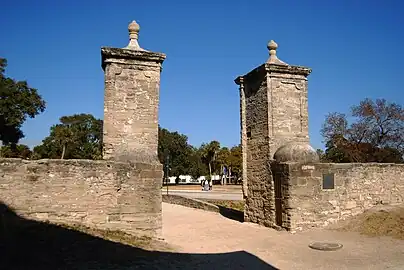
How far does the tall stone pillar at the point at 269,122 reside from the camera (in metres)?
11.9

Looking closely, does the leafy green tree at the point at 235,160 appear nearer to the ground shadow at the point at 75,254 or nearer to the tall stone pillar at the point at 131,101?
the tall stone pillar at the point at 131,101

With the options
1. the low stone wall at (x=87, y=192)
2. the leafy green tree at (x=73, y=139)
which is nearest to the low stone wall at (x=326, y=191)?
the low stone wall at (x=87, y=192)

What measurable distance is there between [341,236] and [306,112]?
4407 mm

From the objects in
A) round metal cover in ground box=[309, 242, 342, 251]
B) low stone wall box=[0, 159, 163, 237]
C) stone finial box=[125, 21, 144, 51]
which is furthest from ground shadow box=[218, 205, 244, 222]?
stone finial box=[125, 21, 144, 51]

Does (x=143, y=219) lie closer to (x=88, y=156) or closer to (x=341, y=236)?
(x=341, y=236)

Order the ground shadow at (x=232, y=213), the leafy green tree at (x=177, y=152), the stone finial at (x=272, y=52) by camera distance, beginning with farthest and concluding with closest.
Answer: the leafy green tree at (x=177, y=152), the ground shadow at (x=232, y=213), the stone finial at (x=272, y=52)

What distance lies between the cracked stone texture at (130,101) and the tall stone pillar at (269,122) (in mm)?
3860

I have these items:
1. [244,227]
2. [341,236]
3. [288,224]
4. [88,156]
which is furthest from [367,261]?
[88,156]

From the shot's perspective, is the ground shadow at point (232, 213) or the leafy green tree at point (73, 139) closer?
the ground shadow at point (232, 213)

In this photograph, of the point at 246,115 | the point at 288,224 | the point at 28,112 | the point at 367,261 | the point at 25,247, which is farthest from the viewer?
the point at 28,112

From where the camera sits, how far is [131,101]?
10.1 metres

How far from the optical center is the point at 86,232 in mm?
7852

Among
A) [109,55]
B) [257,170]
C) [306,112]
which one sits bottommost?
[257,170]

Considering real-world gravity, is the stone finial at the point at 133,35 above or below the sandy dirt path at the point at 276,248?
above
